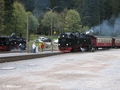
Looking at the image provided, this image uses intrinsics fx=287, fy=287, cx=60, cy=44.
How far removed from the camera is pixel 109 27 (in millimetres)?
91562

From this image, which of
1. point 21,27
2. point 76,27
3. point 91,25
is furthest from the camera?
point 91,25

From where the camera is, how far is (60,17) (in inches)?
4065

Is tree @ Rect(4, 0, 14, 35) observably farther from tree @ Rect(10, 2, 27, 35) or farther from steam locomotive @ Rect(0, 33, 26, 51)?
steam locomotive @ Rect(0, 33, 26, 51)

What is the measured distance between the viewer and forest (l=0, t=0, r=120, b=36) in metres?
69.9

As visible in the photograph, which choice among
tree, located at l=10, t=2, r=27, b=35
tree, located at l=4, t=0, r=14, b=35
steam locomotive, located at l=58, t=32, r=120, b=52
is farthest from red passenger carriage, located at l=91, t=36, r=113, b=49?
tree, located at l=4, t=0, r=14, b=35

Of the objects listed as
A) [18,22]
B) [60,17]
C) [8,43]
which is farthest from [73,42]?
[60,17]

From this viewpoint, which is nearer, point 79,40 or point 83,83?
A: point 83,83

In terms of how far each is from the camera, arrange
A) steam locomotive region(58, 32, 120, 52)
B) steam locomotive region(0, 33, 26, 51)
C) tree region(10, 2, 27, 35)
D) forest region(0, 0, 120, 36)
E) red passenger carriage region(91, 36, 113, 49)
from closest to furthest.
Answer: steam locomotive region(58, 32, 120, 52)
steam locomotive region(0, 33, 26, 51)
red passenger carriage region(91, 36, 113, 49)
tree region(10, 2, 27, 35)
forest region(0, 0, 120, 36)

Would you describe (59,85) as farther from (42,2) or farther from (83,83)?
(42,2)

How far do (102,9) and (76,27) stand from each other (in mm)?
33595

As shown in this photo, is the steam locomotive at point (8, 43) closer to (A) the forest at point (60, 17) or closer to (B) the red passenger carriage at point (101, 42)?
(A) the forest at point (60, 17)

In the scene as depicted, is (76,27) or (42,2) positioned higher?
(42,2)

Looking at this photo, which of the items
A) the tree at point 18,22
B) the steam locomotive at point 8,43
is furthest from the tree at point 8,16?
the steam locomotive at point 8,43

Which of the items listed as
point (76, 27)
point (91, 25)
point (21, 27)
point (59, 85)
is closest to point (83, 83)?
point (59, 85)
